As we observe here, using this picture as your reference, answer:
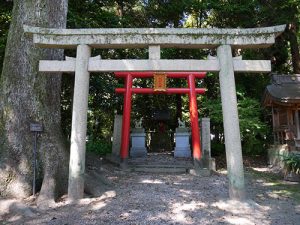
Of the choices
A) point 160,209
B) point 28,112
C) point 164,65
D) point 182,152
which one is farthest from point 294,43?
point 28,112

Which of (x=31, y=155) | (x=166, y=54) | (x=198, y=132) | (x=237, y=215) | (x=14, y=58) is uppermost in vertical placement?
(x=166, y=54)

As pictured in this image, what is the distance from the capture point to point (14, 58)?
5.96 metres

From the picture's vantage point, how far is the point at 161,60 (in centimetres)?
584

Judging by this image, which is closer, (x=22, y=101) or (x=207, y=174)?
(x=22, y=101)

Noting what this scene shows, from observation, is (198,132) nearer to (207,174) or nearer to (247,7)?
(207,174)

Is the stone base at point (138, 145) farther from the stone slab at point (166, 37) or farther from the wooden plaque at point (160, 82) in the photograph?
the stone slab at point (166, 37)

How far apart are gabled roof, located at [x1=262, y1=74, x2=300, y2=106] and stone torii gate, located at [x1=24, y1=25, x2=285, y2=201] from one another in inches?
276

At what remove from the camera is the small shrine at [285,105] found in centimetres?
1219

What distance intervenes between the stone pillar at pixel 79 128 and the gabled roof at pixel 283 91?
355 inches

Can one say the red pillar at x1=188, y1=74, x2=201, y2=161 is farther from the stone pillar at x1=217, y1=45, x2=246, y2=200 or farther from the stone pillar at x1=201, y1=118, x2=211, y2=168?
the stone pillar at x1=217, y1=45, x2=246, y2=200

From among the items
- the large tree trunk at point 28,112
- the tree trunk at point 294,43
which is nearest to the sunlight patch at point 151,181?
the large tree trunk at point 28,112

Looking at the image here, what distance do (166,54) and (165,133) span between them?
198 inches

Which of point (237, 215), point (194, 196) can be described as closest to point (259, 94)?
point (194, 196)

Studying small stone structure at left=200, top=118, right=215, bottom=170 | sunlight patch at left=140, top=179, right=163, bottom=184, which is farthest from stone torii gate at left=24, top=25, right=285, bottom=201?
small stone structure at left=200, top=118, right=215, bottom=170
